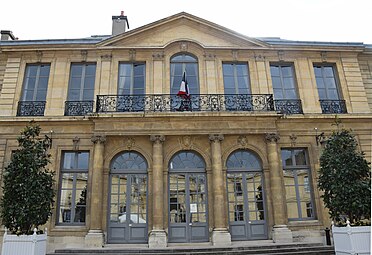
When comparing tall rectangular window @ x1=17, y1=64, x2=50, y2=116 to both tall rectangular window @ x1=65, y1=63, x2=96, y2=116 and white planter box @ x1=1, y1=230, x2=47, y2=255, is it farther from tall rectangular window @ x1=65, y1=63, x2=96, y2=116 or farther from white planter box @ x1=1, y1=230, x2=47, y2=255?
white planter box @ x1=1, y1=230, x2=47, y2=255

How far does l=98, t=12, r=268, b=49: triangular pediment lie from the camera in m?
11.0

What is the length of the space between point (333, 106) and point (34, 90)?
10.3 m

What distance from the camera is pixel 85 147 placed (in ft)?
32.7

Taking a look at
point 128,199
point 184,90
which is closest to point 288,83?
point 184,90

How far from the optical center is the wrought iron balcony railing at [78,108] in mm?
10219

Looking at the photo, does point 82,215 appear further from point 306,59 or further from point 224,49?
point 306,59

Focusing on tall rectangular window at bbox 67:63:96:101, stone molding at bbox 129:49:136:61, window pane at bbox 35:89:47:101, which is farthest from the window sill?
window pane at bbox 35:89:47:101

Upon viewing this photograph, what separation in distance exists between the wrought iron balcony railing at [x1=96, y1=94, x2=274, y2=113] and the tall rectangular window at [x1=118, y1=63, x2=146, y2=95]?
40cm

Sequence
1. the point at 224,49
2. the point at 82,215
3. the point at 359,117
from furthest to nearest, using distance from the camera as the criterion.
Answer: the point at 224,49 < the point at 359,117 < the point at 82,215

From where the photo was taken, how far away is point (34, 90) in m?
10.7

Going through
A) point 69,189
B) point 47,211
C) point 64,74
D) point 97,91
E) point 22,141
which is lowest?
point 47,211

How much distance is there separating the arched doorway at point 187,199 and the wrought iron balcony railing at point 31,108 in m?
4.66

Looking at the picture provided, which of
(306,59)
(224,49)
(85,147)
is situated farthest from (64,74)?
(306,59)

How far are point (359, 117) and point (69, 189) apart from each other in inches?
381
